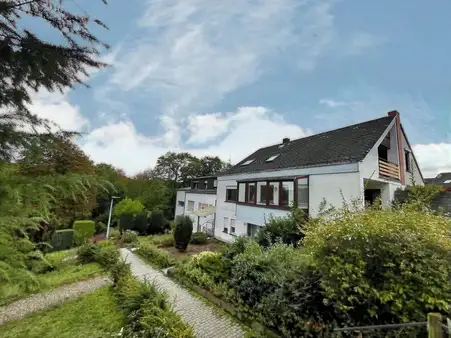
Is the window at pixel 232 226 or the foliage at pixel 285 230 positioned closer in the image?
the foliage at pixel 285 230

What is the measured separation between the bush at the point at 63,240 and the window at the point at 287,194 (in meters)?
17.4

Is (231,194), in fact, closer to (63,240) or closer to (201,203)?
(201,203)

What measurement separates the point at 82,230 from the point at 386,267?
2459 cm

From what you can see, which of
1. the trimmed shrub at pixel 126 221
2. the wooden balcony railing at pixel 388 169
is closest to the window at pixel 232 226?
the wooden balcony railing at pixel 388 169

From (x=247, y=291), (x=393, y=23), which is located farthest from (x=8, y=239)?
(x=393, y=23)

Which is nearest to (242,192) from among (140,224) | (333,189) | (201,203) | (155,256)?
(333,189)

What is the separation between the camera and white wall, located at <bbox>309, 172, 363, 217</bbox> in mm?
11892

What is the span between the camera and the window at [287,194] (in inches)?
573

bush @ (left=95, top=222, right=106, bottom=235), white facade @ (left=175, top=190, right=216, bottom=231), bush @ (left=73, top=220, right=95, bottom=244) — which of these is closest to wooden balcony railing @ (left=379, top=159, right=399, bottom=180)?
white facade @ (left=175, top=190, right=216, bottom=231)

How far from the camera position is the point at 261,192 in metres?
17.0

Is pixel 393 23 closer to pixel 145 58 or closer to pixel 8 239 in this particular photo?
pixel 145 58

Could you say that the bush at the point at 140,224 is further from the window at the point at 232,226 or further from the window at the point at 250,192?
the window at the point at 250,192

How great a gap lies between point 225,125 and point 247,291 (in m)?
14.2

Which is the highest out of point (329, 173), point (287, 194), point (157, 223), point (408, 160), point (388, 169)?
point (408, 160)
